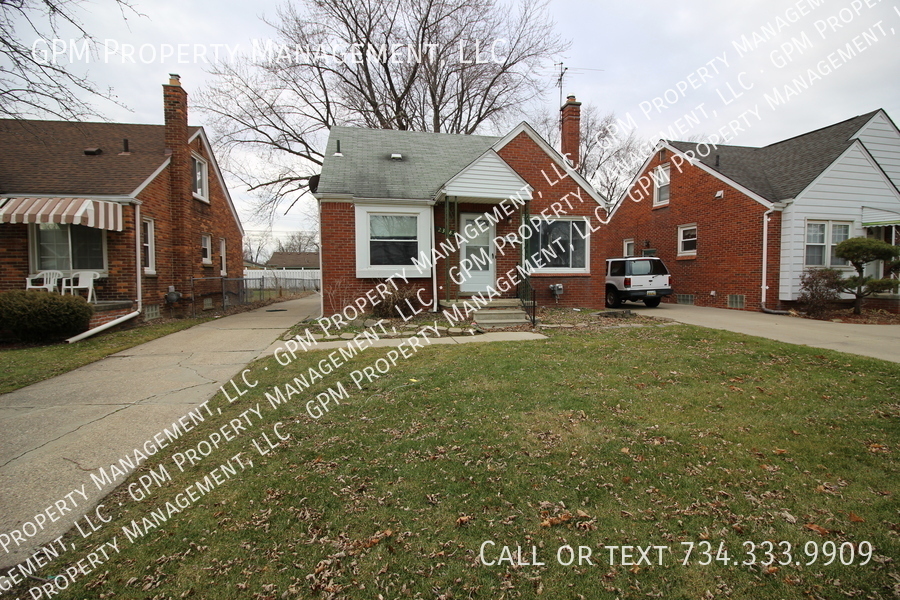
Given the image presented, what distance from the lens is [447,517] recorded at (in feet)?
8.94

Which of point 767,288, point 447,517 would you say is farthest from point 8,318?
point 767,288

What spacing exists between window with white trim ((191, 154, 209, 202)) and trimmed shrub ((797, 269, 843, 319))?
19.4m

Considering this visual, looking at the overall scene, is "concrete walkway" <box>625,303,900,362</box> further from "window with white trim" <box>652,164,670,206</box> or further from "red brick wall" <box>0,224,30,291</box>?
"red brick wall" <box>0,224,30,291</box>

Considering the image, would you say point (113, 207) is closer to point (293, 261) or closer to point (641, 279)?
point (641, 279)

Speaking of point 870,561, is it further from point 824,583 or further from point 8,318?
point 8,318

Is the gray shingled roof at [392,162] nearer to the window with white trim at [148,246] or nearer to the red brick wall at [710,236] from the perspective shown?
the window with white trim at [148,246]

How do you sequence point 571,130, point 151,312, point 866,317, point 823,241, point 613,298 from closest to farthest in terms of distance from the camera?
1. point 866,317
2. point 151,312
3. point 823,241
4. point 571,130
5. point 613,298

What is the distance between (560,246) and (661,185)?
27.6 feet

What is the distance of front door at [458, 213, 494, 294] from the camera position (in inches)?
483

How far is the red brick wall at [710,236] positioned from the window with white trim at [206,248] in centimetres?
1813

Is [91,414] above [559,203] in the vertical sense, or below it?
below

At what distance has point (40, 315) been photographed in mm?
8227

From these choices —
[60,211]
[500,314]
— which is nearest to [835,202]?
[500,314]

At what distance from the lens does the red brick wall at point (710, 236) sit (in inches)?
539
